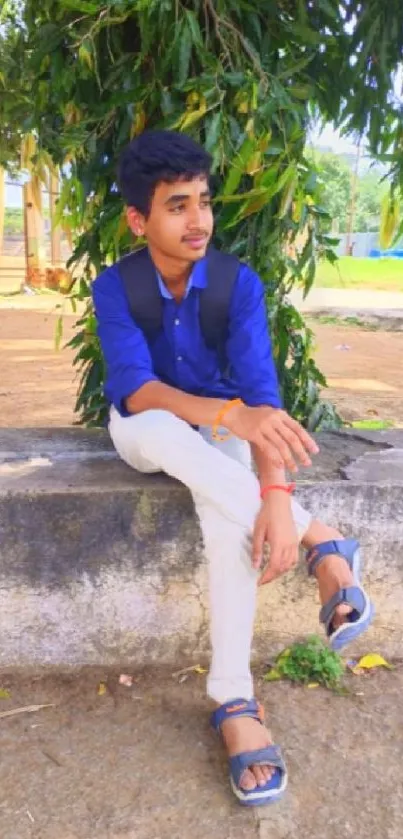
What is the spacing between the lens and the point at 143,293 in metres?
2.07

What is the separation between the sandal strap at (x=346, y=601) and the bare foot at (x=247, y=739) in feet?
0.95

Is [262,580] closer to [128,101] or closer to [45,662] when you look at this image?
[45,662]

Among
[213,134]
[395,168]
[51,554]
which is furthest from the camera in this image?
[395,168]

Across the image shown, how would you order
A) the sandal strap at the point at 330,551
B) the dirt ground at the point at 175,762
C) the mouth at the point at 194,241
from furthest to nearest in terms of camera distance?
1. the mouth at the point at 194,241
2. the sandal strap at the point at 330,551
3. the dirt ground at the point at 175,762

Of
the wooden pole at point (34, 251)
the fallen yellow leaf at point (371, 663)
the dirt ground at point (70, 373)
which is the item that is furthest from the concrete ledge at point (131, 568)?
the wooden pole at point (34, 251)

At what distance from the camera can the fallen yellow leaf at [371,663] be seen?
7.43 feet

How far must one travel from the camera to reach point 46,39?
8.16ft

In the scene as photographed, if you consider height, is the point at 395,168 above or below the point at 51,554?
above

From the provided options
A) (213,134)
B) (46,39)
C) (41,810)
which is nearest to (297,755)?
(41,810)

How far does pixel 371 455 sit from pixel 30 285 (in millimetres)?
12710

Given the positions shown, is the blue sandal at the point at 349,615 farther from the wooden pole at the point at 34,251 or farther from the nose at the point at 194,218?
the wooden pole at the point at 34,251

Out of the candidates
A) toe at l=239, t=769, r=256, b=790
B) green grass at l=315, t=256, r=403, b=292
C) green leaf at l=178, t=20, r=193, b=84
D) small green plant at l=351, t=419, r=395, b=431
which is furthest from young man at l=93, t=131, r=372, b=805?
green grass at l=315, t=256, r=403, b=292

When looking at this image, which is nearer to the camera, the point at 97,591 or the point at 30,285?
the point at 97,591

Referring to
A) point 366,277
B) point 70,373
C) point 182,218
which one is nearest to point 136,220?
point 182,218
